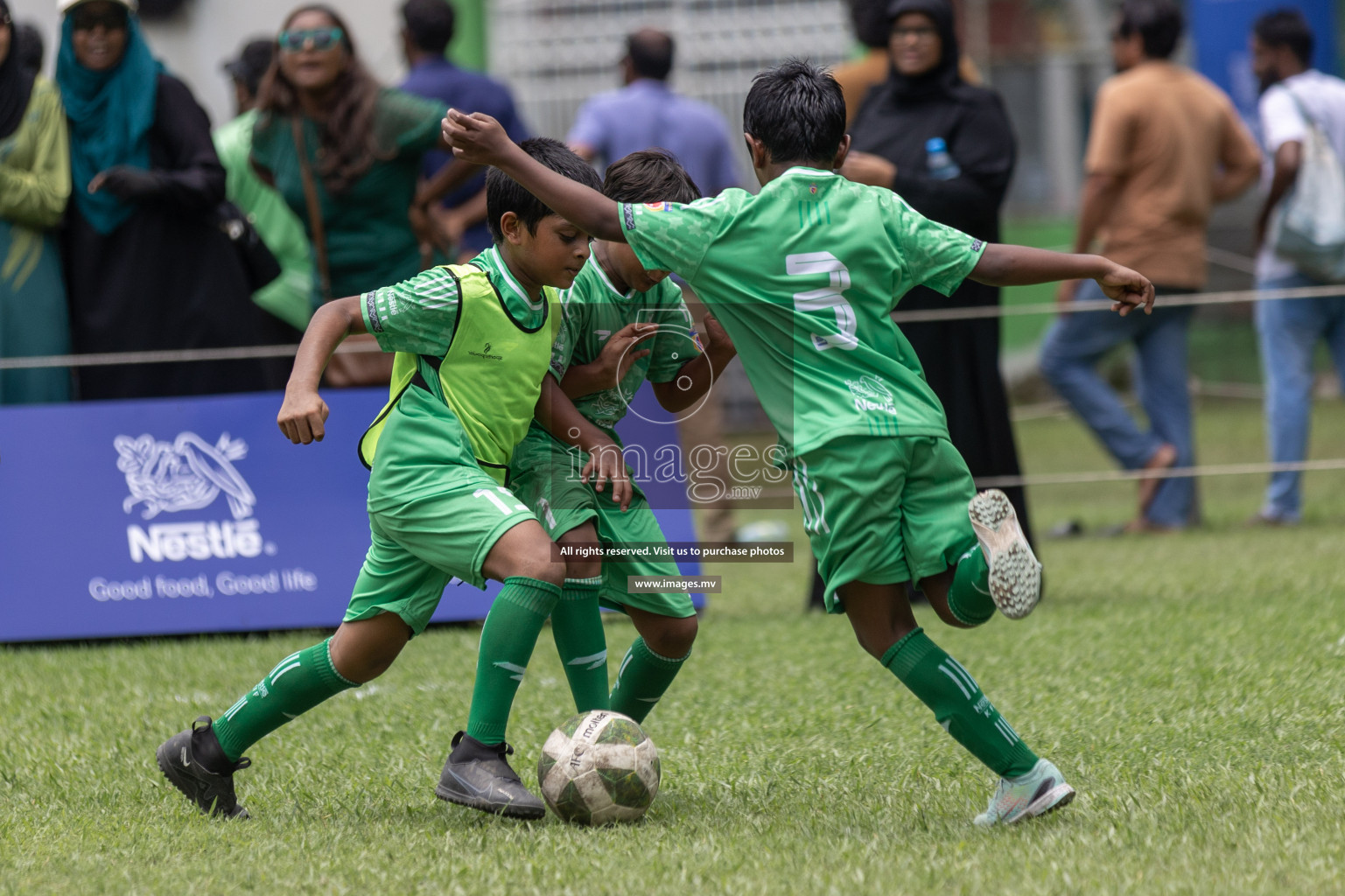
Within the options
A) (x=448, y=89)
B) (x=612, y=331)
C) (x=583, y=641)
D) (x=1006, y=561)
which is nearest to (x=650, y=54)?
(x=448, y=89)

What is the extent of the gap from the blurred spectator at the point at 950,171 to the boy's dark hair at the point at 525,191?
293 centimetres

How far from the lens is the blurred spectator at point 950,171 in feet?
21.9

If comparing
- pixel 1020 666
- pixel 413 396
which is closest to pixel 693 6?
pixel 1020 666

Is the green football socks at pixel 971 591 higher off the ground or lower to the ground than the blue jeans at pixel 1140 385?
higher

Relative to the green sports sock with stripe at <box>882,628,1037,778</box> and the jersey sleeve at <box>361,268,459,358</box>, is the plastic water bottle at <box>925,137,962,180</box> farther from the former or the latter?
the green sports sock with stripe at <box>882,628,1037,778</box>

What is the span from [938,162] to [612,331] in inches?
118

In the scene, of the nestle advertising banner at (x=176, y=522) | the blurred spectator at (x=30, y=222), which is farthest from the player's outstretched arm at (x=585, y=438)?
the blurred spectator at (x=30, y=222)

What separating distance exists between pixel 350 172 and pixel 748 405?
700cm

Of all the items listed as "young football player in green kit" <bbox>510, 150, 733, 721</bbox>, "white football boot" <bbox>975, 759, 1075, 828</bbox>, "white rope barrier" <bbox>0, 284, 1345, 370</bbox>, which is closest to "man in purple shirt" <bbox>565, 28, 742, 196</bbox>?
"white rope barrier" <bbox>0, 284, 1345, 370</bbox>

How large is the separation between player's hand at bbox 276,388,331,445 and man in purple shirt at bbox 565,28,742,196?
212 inches

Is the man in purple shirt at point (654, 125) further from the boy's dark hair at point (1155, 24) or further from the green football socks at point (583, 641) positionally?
the green football socks at point (583, 641)

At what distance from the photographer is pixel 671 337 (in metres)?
4.18

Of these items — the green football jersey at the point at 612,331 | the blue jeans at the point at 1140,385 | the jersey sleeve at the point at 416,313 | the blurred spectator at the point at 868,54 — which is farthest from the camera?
the blue jeans at the point at 1140,385

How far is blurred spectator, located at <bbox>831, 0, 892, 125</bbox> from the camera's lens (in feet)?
A: 24.5
